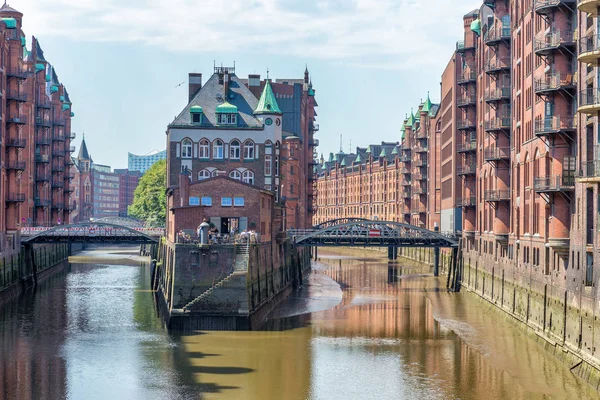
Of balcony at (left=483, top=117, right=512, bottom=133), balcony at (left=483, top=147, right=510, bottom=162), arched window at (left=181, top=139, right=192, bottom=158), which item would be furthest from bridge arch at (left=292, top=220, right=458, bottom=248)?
balcony at (left=483, top=117, right=512, bottom=133)

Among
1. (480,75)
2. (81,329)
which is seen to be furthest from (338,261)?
(81,329)

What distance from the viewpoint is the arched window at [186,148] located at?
89.8 meters

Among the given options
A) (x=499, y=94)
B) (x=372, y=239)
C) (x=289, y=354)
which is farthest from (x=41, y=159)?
(x=289, y=354)

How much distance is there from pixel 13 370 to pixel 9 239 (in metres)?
36.9

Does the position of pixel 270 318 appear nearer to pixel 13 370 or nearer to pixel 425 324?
pixel 425 324

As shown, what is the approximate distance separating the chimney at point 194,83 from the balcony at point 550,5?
48708 mm

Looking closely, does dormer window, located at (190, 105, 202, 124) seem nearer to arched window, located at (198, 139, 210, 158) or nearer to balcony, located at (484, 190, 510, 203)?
arched window, located at (198, 139, 210, 158)

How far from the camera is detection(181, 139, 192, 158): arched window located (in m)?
89.8

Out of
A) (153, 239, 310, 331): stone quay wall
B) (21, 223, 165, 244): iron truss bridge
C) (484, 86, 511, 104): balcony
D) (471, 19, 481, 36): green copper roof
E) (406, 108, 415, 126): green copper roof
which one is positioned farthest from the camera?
(406, 108, 415, 126): green copper roof

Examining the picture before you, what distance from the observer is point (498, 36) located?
71.9 meters

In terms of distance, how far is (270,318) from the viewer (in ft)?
213

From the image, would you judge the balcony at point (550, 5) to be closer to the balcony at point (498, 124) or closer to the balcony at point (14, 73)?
the balcony at point (498, 124)

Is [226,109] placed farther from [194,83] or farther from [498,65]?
[498,65]

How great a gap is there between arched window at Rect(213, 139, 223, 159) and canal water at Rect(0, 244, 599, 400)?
16.8 m
